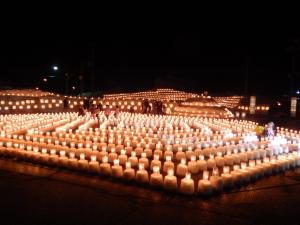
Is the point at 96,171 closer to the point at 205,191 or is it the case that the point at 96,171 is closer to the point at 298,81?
the point at 205,191

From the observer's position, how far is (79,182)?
6148 mm

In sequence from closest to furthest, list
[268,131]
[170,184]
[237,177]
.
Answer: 1. [170,184]
2. [237,177]
3. [268,131]

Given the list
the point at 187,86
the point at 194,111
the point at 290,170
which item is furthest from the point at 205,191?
the point at 187,86

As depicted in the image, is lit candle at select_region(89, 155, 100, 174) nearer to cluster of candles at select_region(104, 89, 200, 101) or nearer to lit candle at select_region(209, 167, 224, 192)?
lit candle at select_region(209, 167, 224, 192)

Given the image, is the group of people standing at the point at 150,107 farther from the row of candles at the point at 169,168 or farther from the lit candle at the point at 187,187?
the lit candle at the point at 187,187

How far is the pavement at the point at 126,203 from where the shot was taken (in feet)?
14.9

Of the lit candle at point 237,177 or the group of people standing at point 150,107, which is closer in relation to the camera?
the lit candle at point 237,177

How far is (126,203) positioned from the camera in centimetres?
514

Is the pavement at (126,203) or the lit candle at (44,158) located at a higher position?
the lit candle at (44,158)

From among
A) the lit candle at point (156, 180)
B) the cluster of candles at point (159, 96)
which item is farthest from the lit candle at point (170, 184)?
the cluster of candles at point (159, 96)

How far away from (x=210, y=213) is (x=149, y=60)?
3616 centimetres

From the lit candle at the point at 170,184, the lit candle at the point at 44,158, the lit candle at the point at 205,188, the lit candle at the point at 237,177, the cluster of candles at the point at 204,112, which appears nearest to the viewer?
the lit candle at the point at 205,188

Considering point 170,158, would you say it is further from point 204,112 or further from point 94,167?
point 204,112

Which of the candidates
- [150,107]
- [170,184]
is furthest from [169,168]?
[150,107]
